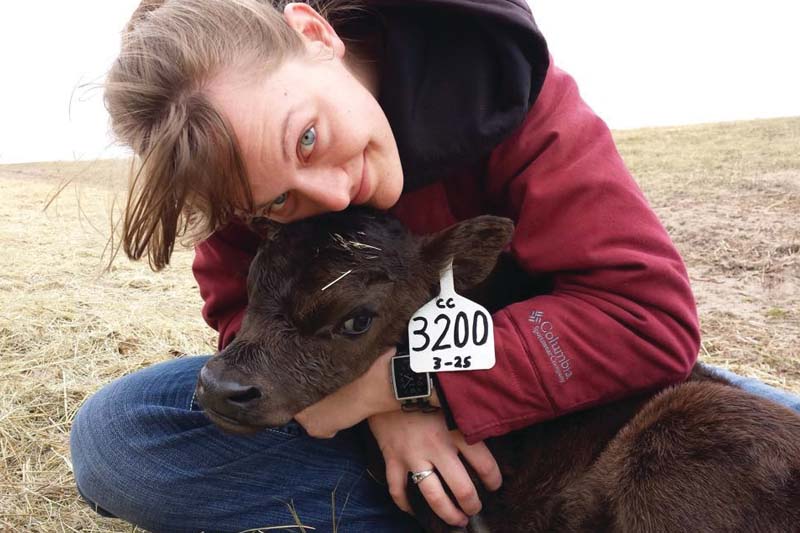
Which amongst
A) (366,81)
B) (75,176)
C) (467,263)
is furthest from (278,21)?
(467,263)

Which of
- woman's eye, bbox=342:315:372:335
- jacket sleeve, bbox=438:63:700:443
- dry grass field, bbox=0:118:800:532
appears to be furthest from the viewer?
dry grass field, bbox=0:118:800:532

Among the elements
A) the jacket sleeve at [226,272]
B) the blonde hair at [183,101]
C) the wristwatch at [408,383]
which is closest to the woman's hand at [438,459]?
the wristwatch at [408,383]

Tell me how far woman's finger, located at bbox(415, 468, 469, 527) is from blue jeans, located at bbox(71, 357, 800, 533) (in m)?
0.41

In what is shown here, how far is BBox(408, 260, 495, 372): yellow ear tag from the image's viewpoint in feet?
6.98

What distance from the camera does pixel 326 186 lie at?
2.00 m

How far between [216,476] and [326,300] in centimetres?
95

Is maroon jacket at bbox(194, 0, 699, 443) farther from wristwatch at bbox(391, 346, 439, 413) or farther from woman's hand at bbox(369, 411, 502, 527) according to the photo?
woman's hand at bbox(369, 411, 502, 527)

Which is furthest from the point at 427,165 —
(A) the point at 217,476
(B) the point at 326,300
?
(A) the point at 217,476

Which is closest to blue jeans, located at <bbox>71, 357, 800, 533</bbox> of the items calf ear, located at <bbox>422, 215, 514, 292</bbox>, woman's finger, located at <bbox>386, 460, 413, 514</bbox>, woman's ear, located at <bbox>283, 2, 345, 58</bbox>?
woman's finger, located at <bbox>386, 460, 413, 514</bbox>

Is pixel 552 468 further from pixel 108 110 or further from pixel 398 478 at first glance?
pixel 108 110

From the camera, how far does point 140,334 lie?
15.8 ft

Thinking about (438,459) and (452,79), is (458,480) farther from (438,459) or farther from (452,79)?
(452,79)

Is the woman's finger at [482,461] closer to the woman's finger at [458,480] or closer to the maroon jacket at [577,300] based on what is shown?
the woman's finger at [458,480]

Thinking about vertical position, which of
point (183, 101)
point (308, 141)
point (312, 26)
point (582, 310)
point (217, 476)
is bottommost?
point (217, 476)
